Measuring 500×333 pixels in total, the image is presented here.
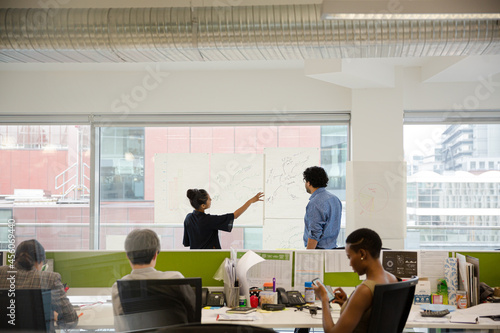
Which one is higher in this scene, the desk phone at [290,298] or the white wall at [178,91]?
the white wall at [178,91]

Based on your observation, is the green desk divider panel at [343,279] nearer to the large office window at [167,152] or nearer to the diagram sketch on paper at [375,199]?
the diagram sketch on paper at [375,199]

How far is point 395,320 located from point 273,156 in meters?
3.38

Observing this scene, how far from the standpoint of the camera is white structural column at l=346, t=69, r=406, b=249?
506cm

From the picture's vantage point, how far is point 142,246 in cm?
253

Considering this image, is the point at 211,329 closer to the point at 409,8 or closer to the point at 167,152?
the point at 409,8

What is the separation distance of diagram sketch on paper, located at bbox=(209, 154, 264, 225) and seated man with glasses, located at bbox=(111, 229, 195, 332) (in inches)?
110

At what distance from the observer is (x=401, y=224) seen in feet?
16.6

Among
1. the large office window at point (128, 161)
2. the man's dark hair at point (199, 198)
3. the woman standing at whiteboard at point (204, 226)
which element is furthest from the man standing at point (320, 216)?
the large office window at point (128, 161)

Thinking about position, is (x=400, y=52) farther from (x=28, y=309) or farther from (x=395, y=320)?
(x=28, y=309)

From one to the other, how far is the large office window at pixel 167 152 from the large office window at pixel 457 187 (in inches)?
36.2

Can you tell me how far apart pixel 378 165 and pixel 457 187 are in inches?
40.9

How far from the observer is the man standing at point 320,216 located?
3.81 metres

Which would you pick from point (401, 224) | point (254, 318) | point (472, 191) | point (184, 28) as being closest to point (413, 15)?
point (184, 28)

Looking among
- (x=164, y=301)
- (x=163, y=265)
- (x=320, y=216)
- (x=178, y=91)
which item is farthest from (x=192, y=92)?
(x=164, y=301)
